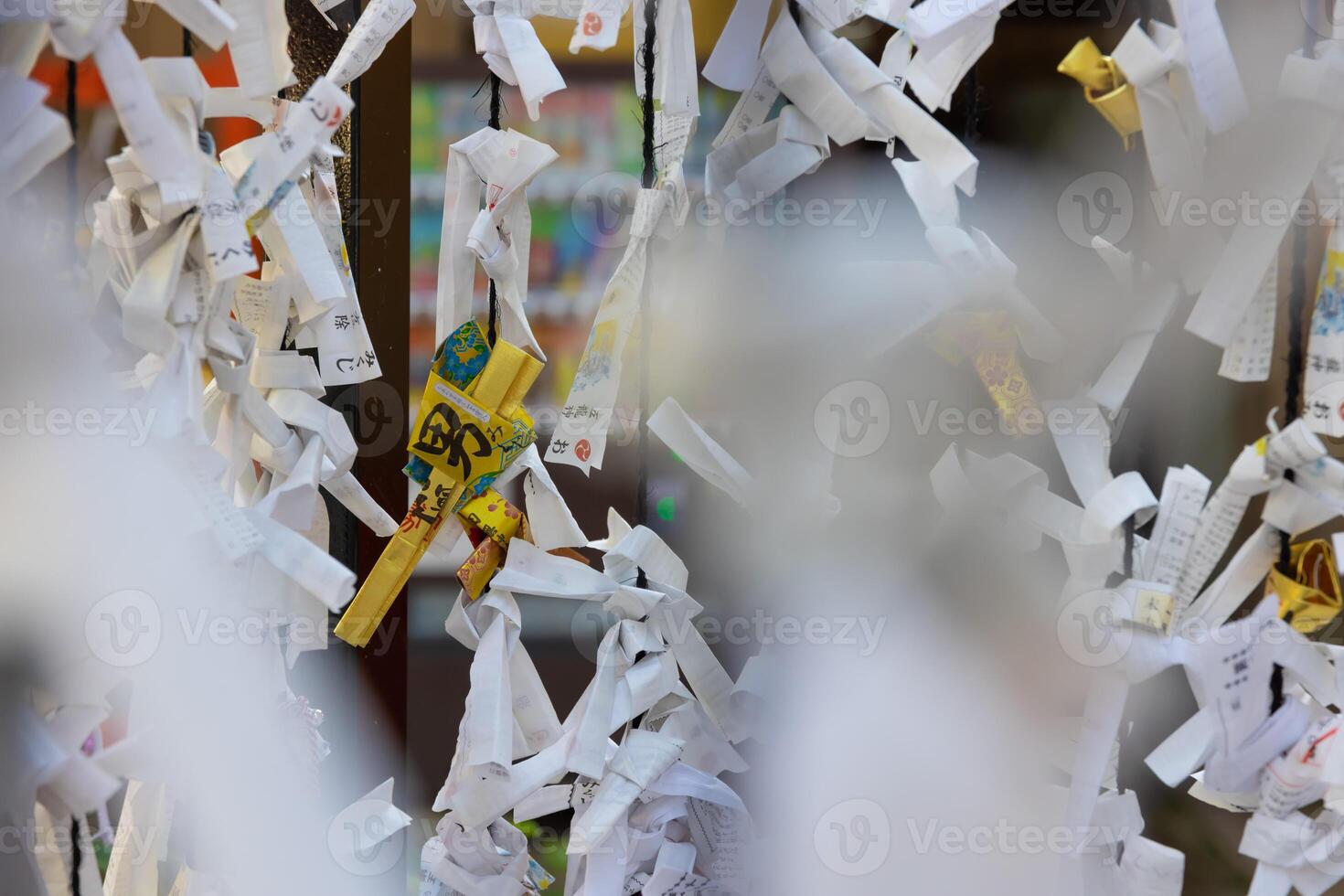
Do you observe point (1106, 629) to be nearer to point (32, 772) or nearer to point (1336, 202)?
point (1336, 202)

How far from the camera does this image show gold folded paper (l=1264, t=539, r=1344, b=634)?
1.99 feet

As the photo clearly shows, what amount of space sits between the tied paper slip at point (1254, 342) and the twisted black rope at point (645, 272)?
0.28 metres

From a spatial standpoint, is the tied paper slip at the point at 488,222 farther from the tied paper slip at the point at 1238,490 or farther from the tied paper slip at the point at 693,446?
the tied paper slip at the point at 1238,490

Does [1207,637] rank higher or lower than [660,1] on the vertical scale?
lower

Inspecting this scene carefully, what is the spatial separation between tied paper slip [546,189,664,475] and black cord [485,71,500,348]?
0.05 meters

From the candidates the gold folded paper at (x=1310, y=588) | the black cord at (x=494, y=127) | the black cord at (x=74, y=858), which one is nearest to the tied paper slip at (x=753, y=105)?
the black cord at (x=494, y=127)

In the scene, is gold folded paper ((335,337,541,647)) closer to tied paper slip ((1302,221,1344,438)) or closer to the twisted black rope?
the twisted black rope

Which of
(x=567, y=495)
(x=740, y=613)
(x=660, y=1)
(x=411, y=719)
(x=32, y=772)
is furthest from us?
(x=567, y=495)

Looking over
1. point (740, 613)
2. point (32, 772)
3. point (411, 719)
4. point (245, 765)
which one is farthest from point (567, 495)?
point (32, 772)

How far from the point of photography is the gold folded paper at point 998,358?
64cm

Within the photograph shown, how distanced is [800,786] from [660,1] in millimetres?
436

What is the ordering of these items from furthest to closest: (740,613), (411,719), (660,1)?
1. (411,719)
2. (740,613)
3. (660,1)

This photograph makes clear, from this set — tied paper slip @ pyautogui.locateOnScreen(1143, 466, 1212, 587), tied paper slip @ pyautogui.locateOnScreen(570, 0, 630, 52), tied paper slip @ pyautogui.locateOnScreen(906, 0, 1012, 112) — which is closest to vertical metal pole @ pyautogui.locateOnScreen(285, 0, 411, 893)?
tied paper slip @ pyautogui.locateOnScreen(570, 0, 630, 52)

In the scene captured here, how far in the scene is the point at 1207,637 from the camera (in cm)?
62
